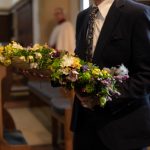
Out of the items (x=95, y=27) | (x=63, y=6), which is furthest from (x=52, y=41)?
(x=95, y=27)

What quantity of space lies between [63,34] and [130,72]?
14.3ft

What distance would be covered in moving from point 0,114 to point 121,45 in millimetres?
1687

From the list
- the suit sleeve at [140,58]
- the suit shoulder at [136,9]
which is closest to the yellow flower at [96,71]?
the suit sleeve at [140,58]

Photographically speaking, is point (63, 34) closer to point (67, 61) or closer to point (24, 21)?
A: point (24, 21)

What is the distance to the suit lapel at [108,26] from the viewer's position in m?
1.44

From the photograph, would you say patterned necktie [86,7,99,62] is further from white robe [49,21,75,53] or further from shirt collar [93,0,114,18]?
white robe [49,21,75,53]

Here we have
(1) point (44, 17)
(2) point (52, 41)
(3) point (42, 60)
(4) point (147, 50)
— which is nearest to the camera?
(4) point (147, 50)

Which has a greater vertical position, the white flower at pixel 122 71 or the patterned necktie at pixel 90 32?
the patterned necktie at pixel 90 32

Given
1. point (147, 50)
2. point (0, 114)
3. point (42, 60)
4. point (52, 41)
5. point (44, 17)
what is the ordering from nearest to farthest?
1. point (147, 50)
2. point (42, 60)
3. point (0, 114)
4. point (52, 41)
5. point (44, 17)

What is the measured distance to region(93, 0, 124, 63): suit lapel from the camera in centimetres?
144

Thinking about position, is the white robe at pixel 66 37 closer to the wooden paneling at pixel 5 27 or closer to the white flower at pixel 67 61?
the white flower at pixel 67 61

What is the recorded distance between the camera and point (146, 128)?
141 centimetres

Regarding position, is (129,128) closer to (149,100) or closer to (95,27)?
(149,100)

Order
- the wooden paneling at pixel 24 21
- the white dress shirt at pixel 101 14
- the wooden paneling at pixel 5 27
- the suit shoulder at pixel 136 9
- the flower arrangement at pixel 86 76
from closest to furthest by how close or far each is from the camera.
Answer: the flower arrangement at pixel 86 76
the suit shoulder at pixel 136 9
the white dress shirt at pixel 101 14
the wooden paneling at pixel 24 21
the wooden paneling at pixel 5 27
